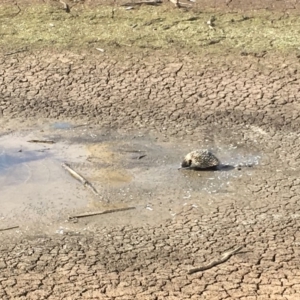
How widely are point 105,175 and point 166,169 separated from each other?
0.48 m

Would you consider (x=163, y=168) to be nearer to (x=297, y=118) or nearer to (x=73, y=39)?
(x=297, y=118)

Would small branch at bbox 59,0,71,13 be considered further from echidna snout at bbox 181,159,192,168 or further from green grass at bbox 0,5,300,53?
echidna snout at bbox 181,159,192,168

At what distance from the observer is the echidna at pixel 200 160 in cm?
639

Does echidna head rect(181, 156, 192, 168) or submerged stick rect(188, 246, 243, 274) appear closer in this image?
submerged stick rect(188, 246, 243, 274)

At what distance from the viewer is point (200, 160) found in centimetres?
638

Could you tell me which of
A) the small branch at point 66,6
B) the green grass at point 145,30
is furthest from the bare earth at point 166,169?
the small branch at point 66,6

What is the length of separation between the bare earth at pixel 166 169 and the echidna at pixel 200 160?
0.09m

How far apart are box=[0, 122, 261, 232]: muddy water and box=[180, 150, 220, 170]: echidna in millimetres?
61

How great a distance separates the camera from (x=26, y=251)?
533 centimetres

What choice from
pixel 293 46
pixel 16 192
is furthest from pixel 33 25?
pixel 16 192

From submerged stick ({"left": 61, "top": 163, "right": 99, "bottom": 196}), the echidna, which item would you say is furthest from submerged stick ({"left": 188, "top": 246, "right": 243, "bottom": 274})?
submerged stick ({"left": 61, "top": 163, "right": 99, "bottom": 196})

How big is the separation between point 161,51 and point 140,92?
2.70 ft

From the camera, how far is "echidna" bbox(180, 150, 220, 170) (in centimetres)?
639

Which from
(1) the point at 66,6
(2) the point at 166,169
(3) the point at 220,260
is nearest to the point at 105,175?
(2) the point at 166,169
